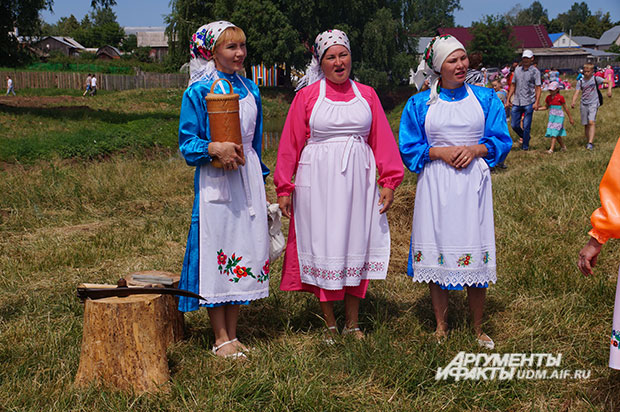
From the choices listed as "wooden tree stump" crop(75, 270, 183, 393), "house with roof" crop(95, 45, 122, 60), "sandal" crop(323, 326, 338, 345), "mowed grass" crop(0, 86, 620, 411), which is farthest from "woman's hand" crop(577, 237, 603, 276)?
"house with roof" crop(95, 45, 122, 60)

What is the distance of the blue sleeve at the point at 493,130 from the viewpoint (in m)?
3.73

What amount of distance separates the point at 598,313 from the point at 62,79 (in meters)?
36.4

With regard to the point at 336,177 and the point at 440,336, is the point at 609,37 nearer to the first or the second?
the point at 440,336

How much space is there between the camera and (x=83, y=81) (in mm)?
36281

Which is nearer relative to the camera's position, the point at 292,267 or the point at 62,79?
the point at 292,267

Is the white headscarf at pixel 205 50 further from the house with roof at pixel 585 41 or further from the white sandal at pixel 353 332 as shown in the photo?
the house with roof at pixel 585 41

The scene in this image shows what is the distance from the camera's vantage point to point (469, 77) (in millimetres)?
4074

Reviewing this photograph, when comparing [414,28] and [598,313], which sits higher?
[414,28]

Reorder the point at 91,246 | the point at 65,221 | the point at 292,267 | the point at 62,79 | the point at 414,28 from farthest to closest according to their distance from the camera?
the point at 414,28, the point at 62,79, the point at 65,221, the point at 91,246, the point at 292,267

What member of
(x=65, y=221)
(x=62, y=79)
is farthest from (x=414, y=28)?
(x=65, y=221)

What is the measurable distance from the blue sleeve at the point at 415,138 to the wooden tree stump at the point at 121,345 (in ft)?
5.79

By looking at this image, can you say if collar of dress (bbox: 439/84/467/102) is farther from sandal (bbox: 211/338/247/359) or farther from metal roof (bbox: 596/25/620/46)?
metal roof (bbox: 596/25/620/46)

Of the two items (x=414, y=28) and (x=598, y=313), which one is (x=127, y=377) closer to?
(x=598, y=313)

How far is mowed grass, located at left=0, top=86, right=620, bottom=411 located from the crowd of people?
0.31 metres
